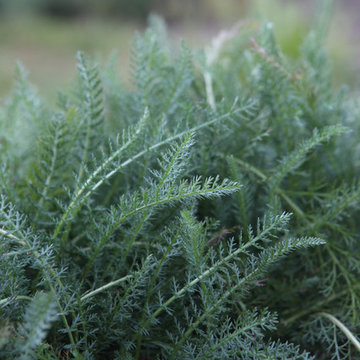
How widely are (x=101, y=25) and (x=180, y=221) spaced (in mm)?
4560

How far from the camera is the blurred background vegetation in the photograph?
260 centimetres

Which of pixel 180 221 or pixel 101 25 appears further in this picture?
pixel 101 25

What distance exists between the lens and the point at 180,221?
40 cm

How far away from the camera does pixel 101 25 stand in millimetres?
4473

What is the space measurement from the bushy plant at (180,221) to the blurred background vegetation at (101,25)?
1682mm

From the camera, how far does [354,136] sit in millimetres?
719

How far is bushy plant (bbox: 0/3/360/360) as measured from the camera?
38 centimetres

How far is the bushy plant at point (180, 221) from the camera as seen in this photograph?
384mm

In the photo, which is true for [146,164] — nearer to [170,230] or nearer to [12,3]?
[170,230]

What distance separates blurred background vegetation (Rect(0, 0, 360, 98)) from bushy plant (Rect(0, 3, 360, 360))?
1682mm

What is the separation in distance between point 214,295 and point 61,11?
17.5ft

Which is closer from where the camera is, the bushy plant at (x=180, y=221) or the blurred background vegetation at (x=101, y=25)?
the bushy plant at (x=180, y=221)

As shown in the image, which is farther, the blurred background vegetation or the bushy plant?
the blurred background vegetation

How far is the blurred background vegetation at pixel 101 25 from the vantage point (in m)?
2.60
